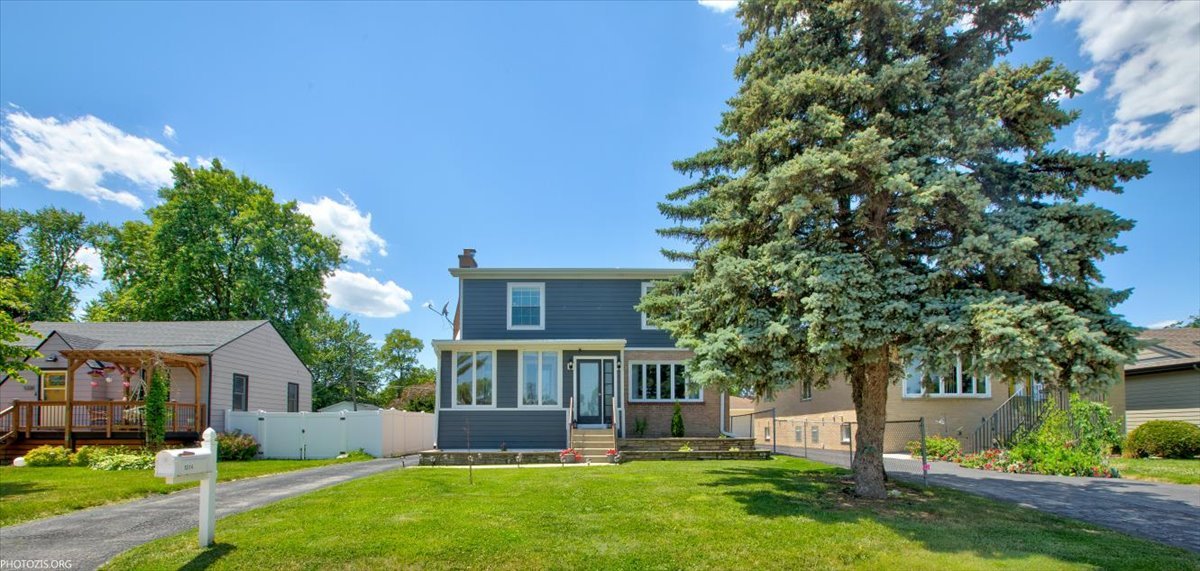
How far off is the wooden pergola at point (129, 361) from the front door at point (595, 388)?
11565 millimetres

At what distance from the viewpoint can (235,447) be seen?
1861 centimetres

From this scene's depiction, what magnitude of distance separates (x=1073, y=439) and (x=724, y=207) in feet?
33.4

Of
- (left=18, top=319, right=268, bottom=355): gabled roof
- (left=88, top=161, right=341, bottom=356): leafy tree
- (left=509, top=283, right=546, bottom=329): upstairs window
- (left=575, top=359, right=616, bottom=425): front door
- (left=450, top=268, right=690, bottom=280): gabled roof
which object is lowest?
(left=575, top=359, right=616, bottom=425): front door

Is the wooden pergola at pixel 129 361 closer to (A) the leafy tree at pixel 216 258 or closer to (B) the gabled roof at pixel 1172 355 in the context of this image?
(A) the leafy tree at pixel 216 258

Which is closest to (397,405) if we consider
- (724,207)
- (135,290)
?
(135,290)

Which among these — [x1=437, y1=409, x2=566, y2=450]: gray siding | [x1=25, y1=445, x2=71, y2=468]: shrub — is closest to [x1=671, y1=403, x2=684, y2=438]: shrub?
[x1=437, y1=409, x2=566, y2=450]: gray siding

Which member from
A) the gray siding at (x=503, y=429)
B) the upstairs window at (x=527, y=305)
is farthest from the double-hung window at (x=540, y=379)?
the upstairs window at (x=527, y=305)

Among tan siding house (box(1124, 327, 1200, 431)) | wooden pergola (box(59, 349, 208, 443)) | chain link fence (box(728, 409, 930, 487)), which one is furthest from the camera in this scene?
tan siding house (box(1124, 327, 1200, 431))

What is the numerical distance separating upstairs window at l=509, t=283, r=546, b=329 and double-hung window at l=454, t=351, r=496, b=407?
2590mm

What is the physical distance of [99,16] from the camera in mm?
13789

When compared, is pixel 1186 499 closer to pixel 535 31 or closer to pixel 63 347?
pixel 535 31

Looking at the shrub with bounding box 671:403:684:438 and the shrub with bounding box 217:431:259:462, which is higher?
the shrub with bounding box 671:403:684:438

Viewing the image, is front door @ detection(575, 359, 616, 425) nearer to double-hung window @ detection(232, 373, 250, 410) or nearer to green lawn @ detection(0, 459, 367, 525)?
green lawn @ detection(0, 459, 367, 525)

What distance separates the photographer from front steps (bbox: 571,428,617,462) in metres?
16.2
